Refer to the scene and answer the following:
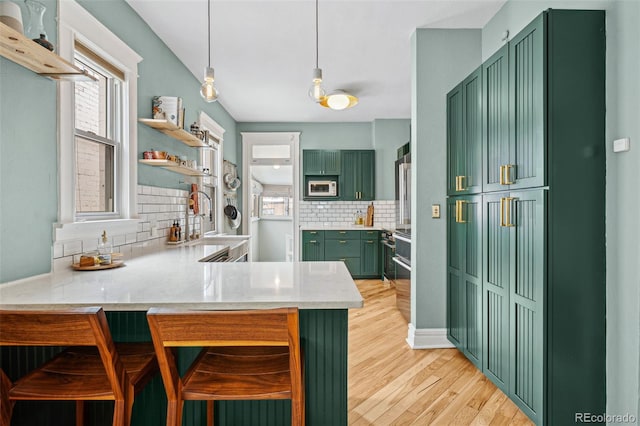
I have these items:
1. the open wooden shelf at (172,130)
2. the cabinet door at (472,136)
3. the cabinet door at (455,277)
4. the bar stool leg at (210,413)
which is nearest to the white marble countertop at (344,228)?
the open wooden shelf at (172,130)

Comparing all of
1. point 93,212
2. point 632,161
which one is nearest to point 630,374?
point 632,161

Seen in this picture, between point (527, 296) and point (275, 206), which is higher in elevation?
point (275, 206)

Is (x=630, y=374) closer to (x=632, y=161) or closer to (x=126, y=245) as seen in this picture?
(x=632, y=161)

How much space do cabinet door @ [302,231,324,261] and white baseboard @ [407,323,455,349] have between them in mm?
3160

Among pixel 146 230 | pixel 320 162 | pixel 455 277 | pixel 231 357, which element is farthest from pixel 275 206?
pixel 231 357

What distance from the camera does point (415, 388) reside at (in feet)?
8.10

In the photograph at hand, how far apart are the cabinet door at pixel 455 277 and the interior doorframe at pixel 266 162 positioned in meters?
3.78

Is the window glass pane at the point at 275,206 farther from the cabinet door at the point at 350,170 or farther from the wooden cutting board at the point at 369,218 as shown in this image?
the wooden cutting board at the point at 369,218

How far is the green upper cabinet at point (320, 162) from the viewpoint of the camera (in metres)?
6.52

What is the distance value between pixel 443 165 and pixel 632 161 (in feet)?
5.23

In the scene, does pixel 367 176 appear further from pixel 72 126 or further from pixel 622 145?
pixel 72 126

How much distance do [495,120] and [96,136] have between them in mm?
2723

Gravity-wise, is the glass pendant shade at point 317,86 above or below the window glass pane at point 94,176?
above

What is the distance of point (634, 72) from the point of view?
5.61ft
